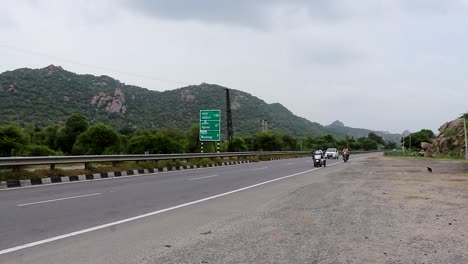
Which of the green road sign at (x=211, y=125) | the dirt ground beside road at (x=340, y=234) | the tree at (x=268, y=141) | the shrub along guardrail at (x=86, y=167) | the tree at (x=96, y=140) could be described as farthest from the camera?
the tree at (x=268, y=141)

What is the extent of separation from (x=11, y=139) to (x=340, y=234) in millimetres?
83791

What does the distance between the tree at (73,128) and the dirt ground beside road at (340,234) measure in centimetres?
9365

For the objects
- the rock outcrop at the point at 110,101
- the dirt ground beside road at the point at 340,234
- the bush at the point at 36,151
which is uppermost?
the rock outcrop at the point at 110,101

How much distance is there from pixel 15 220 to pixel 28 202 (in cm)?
307

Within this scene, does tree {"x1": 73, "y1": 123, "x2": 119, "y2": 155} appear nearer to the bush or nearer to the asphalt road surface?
the bush

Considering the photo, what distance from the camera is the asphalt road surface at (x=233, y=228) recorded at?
5.86m

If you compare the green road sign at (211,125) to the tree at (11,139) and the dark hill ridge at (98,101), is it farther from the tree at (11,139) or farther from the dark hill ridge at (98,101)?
the dark hill ridge at (98,101)

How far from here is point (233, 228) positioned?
25.6 ft

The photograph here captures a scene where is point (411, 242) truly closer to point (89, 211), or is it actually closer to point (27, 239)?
point (27, 239)

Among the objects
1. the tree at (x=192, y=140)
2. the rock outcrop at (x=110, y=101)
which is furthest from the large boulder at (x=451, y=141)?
the rock outcrop at (x=110, y=101)

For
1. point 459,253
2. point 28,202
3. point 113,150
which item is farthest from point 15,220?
point 113,150

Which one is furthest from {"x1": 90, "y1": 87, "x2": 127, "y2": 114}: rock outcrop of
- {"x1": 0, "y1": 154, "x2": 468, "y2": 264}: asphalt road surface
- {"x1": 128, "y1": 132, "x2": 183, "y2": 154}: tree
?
{"x1": 0, "y1": 154, "x2": 468, "y2": 264}: asphalt road surface

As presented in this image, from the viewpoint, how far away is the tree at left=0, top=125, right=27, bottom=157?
79.1 meters

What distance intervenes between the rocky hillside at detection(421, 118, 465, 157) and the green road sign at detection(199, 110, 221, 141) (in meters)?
41.2
